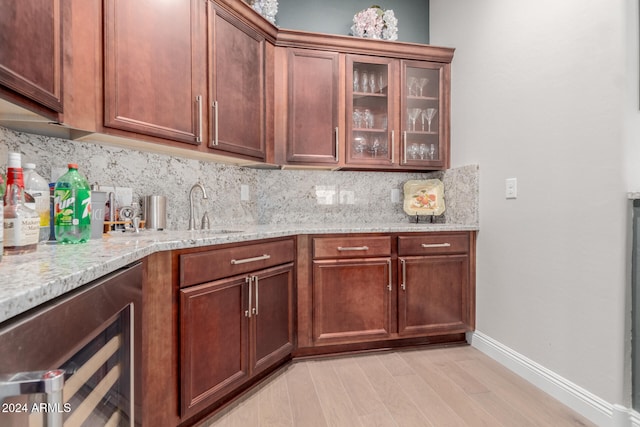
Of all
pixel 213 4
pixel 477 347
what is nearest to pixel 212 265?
pixel 213 4

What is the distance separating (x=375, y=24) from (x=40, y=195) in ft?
8.23

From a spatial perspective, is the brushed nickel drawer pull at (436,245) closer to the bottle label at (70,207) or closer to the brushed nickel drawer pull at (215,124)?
the brushed nickel drawer pull at (215,124)

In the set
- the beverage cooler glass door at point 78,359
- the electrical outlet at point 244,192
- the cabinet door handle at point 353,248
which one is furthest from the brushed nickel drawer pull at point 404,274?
the beverage cooler glass door at point 78,359

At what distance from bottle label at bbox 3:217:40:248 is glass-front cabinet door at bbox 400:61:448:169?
2.25 metres

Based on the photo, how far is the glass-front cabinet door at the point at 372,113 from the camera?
255 cm

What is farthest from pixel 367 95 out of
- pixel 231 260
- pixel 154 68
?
pixel 231 260

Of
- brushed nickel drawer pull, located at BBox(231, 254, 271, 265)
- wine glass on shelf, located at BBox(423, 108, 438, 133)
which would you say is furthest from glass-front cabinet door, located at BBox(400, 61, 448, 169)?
brushed nickel drawer pull, located at BBox(231, 254, 271, 265)

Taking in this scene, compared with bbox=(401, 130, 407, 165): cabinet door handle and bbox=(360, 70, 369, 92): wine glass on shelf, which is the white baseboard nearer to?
bbox=(401, 130, 407, 165): cabinet door handle

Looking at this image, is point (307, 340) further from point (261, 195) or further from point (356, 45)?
point (356, 45)

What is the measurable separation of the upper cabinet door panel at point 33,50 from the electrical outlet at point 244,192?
4.65 feet

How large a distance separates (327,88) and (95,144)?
1.55m

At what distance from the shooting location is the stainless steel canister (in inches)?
74.4

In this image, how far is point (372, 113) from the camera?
2.61 meters

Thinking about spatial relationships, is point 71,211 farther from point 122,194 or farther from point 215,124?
point 215,124
